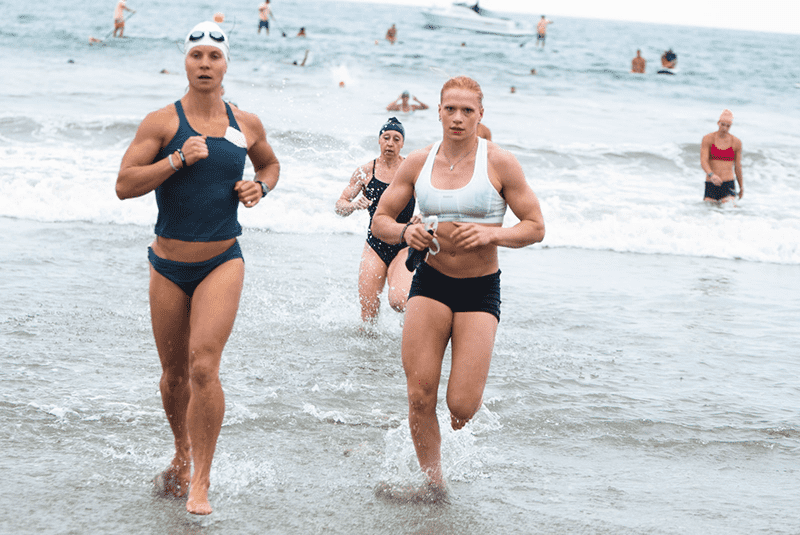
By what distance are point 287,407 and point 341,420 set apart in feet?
1.31

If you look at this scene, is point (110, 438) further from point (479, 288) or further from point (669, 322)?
point (669, 322)

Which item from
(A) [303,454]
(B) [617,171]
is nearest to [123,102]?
(B) [617,171]

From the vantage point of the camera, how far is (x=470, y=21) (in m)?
73.5

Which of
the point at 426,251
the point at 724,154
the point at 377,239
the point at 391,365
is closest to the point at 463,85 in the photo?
the point at 426,251

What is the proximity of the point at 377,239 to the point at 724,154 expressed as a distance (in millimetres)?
8401

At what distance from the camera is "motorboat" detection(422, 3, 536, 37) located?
71.8 meters

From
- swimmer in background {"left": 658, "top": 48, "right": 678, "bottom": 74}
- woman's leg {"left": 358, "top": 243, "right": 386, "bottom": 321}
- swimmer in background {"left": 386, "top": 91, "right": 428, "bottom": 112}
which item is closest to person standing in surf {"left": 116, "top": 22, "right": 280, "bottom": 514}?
woman's leg {"left": 358, "top": 243, "right": 386, "bottom": 321}

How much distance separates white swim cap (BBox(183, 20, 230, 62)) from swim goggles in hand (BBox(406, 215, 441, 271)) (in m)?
1.21

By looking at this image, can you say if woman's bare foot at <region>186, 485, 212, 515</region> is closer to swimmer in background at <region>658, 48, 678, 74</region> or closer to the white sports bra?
the white sports bra

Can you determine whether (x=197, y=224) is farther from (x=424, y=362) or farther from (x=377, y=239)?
(x=377, y=239)

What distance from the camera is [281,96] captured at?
25500 mm

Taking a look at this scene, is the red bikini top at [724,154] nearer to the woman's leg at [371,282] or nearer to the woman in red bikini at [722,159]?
the woman in red bikini at [722,159]

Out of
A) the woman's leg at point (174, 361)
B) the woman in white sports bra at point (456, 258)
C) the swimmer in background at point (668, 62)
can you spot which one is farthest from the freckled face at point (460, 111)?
the swimmer in background at point (668, 62)

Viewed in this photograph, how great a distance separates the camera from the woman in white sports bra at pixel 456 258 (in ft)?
13.2
